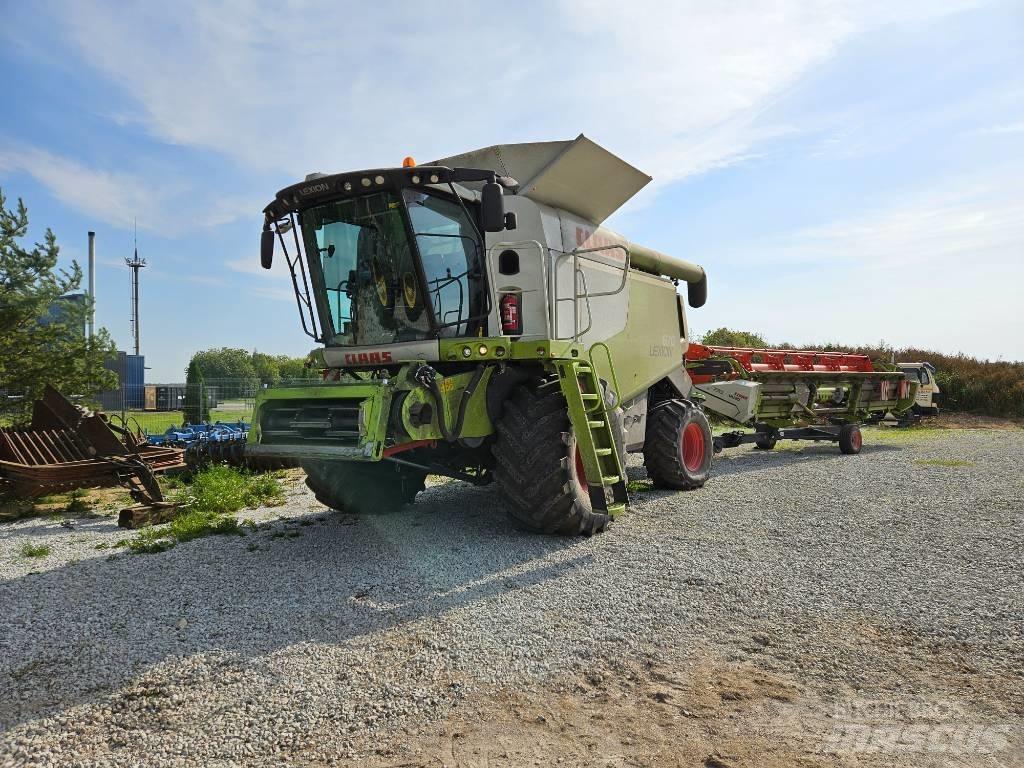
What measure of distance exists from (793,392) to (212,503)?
948 cm

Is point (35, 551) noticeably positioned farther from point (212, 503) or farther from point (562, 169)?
point (562, 169)

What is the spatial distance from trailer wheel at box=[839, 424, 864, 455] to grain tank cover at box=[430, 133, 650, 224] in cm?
764

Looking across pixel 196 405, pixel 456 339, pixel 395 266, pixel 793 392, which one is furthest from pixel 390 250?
pixel 196 405

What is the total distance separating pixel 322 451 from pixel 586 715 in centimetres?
297

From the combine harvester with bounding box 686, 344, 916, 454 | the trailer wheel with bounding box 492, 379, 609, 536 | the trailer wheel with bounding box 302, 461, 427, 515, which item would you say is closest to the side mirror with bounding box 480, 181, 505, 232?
the trailer wheel with bounding box 492, 379, 609, 536

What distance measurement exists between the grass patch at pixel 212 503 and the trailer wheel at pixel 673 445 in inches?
174

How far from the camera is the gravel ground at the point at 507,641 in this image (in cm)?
274

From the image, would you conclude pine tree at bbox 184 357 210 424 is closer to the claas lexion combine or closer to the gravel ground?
the gravel ground

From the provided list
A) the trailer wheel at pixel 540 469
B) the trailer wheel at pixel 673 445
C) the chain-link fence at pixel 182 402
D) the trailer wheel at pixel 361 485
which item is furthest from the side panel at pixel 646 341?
the chain-link fence at pixel 182 402

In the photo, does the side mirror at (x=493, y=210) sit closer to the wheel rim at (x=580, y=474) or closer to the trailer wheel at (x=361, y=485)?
the wheel rim at (x=580, y=474)

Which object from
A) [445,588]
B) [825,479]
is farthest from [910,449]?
[445,588]

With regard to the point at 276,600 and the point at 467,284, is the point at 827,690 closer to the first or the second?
the point at 276,600

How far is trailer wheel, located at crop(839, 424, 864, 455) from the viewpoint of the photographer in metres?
12.7

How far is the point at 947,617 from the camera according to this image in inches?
157
